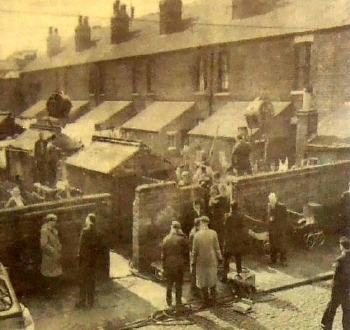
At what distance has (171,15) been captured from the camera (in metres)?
21.0

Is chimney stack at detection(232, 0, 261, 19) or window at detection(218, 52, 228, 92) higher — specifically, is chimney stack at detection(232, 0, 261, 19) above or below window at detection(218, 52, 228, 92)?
above

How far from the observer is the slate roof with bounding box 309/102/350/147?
13633 mm

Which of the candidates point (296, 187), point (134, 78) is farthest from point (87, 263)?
point (134, 78)

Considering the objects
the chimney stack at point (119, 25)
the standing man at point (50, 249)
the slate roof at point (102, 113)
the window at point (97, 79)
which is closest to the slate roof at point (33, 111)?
the slate roof at point (102, 113)

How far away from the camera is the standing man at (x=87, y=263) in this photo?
7.84 m

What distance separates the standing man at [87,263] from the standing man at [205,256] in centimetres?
167

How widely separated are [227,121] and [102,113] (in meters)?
6.47

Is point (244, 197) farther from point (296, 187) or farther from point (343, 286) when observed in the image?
point (343, 286)

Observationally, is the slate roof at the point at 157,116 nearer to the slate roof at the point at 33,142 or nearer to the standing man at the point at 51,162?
the slate roof at the point at 33,142

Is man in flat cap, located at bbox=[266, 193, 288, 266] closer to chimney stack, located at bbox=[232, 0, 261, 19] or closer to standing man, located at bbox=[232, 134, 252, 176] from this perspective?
standing man, located at bbox=[232, 134, 252, 176]

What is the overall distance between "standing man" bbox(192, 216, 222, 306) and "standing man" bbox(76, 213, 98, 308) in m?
1.67

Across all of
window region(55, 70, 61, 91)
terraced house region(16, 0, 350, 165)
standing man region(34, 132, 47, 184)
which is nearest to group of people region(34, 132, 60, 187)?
standing man region(34, 132, 47, 184)

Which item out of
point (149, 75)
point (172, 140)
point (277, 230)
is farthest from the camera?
point (149, 75)

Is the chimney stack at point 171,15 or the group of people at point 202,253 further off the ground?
the chimney stack at point 171,15
